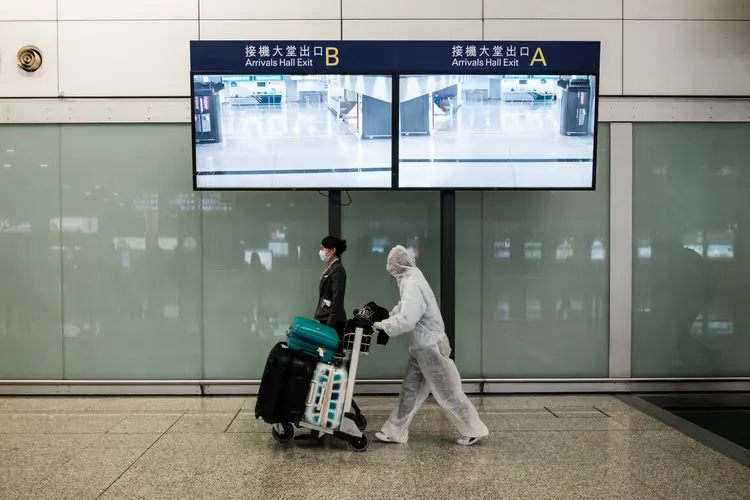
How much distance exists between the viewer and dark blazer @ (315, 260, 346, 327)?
537cm

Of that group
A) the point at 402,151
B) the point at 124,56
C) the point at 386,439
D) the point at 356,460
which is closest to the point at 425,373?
the point at 386,439

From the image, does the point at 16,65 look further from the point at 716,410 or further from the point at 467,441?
the point at 716,410

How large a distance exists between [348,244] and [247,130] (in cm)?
168

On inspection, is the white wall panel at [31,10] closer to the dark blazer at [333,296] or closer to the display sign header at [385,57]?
the display sign header at [385,57]

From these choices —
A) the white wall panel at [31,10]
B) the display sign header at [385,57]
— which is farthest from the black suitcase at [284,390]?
the white wall panel at [31,10]

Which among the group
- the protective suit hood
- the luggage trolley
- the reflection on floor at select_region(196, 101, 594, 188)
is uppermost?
the reflection on floor at select_region(196, 101, 594, 188)

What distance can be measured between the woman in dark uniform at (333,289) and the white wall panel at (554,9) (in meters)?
3.18

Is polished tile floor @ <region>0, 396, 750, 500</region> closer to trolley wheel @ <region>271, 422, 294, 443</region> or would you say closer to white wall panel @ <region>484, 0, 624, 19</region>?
trolley wheel @ <region>271, 422, 294, 443</region>

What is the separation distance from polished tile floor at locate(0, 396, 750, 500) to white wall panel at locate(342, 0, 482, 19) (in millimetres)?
4189

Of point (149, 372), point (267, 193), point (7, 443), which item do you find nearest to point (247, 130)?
point (267, 193)

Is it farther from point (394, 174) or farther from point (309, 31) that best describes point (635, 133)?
point (309, 31)

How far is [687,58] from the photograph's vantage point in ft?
21.9

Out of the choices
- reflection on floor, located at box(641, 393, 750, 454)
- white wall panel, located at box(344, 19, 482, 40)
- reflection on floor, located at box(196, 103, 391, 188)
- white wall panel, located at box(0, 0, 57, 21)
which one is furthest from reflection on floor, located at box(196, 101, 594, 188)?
reflection on floor, located at box(641, 393, 750, 454)

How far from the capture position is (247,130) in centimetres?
578
